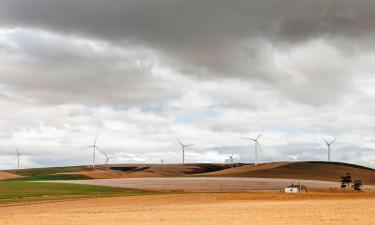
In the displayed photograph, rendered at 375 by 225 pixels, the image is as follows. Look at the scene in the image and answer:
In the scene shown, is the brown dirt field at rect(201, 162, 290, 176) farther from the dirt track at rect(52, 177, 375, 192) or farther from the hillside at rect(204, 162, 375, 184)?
the dirt track at rect(52, 177, 375, 192)

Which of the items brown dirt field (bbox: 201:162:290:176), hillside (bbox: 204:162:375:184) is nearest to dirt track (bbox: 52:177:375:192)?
hillside (bbox: 204:162:375:184)

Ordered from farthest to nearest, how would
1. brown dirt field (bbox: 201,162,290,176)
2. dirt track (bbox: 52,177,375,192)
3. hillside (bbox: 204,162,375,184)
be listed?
brown dirt field (bbox: 201,162,290,176) → hillside (bbox: 204,162,375,184) → dirt track (bbox: 52,177,375,192)

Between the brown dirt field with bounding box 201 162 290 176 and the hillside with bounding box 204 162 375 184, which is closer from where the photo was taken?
the hillside with bounding box 204 162 375 184

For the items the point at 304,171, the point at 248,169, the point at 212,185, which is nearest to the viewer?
the point at 212,185

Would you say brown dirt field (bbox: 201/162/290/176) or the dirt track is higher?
brown dirt field (bbox: 201/162/290/176)

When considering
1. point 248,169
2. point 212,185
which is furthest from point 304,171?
point 212,185

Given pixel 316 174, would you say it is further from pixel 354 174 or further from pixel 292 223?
pixel 292 223

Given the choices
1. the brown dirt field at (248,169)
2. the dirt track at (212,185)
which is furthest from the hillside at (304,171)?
the dirt track at (212,185)

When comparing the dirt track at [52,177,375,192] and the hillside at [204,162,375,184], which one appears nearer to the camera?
the dirt track at [52,177,375,192]

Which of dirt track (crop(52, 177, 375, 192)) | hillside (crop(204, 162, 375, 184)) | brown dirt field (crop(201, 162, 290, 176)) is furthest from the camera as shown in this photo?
brown dirt field (crop(201, 162, 290, 176))

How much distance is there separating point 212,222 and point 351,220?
30.8 feet

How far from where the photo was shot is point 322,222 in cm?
4006

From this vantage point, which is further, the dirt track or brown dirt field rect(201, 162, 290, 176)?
brown dirt field rect(201, 162, 290, 176)

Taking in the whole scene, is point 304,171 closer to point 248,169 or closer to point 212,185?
point 248,169
